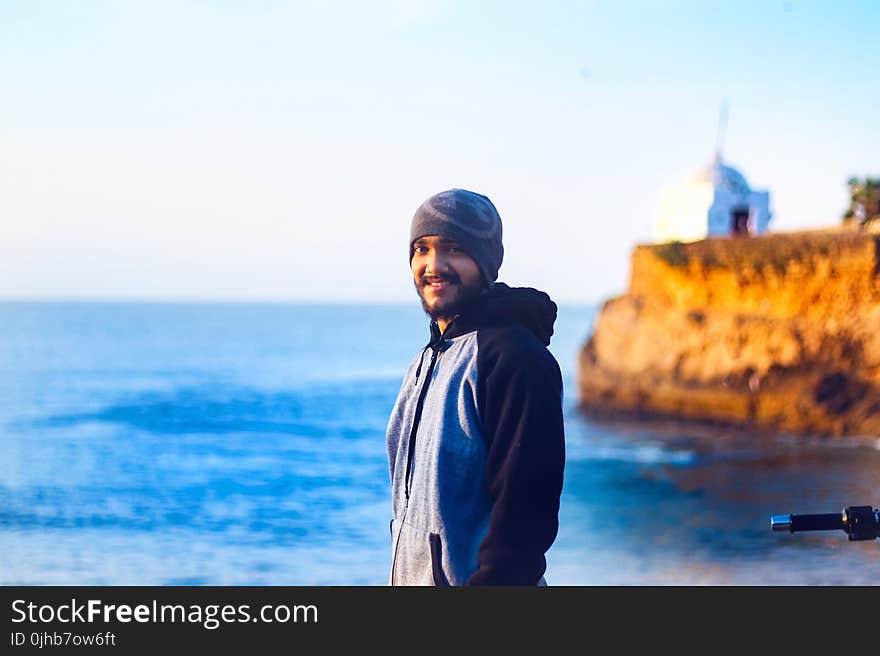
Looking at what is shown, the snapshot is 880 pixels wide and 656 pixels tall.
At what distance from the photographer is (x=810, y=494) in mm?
15852

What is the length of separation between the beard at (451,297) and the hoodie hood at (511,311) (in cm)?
2

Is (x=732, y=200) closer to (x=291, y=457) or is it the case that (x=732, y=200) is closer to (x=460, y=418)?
(x=291, y=457)

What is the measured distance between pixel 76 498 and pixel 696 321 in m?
12.6

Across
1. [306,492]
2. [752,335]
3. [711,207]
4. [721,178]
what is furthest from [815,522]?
[721,178]

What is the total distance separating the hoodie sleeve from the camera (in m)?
1.77

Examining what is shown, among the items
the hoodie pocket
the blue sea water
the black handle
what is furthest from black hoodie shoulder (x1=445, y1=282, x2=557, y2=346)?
the blue sea water

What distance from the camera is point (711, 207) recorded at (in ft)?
89.7

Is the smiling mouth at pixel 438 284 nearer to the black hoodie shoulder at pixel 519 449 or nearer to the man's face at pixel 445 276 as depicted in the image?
the man's face at pixel 445 276

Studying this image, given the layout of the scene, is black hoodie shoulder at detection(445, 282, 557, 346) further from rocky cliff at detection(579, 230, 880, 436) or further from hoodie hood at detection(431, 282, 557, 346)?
rocky cliff at detection(579, 230, 880, 436)

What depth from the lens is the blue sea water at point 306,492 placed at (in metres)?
12.2

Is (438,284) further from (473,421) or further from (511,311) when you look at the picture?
(473,421)

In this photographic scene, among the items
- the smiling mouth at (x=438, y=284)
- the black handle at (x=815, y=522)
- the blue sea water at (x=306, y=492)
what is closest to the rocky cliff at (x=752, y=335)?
the blue sea water at (x=306, y=492)

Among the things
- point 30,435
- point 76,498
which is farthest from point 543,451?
point 30,435

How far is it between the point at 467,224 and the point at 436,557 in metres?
0.55
